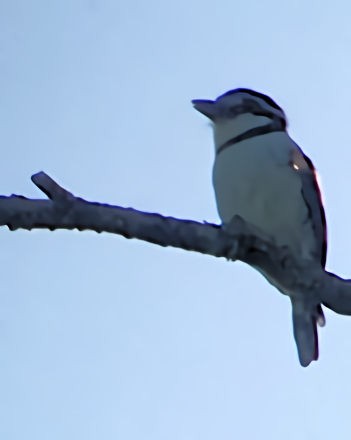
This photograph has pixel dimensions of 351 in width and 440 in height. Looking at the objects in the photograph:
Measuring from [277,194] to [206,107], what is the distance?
696mm

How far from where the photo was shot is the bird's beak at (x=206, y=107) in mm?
4164

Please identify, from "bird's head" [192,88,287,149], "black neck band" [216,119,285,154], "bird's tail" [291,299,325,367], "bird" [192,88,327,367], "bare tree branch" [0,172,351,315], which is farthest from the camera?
"bird's head" [192,88,287,149]

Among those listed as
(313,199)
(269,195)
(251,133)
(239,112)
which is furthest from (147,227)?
(239,112)

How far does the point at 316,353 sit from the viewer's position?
11.6 feet

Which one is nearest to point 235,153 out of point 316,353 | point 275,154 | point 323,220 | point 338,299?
point 275,154

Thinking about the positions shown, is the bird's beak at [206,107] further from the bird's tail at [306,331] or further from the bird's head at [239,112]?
the bird's tail at [306,331]

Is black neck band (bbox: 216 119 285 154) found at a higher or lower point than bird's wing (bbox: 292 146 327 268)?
higher

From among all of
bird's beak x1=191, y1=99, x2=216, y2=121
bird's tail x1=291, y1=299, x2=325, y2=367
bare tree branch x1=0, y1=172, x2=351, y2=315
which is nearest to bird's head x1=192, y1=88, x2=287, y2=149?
bird's beak x1=191, y1=99, x2=216, y2=121

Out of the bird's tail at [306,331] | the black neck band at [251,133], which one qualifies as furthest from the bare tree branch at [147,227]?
the black neck band at [251,133]

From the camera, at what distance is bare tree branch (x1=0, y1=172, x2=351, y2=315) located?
2654 millimetres

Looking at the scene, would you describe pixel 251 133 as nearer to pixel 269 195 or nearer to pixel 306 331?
pixel 269 195

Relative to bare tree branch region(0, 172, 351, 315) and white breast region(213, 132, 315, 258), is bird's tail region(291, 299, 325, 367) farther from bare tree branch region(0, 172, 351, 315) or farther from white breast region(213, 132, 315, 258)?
bare tree branch region(0, 172, 351, 315)

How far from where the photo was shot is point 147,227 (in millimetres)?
2674

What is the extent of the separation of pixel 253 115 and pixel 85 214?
1.66 metres
